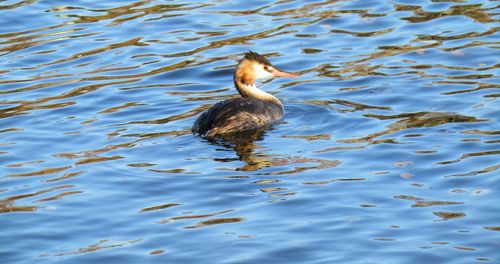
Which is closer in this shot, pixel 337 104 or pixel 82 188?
pixel 82 188

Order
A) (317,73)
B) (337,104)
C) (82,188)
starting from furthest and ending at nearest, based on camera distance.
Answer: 1. (317,73)
2. (337,104)
3. (82,188)

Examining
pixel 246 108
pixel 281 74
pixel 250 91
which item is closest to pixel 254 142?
pixel 246 108

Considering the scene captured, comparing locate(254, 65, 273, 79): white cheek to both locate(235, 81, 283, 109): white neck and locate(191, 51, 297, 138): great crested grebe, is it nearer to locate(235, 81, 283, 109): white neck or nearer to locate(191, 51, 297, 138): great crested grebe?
locate(191, 51, 297, 138): great crested grebe

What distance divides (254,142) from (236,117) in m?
0.48

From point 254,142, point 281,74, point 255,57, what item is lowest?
point 254,142

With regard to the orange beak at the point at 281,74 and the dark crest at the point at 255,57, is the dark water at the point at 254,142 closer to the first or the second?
the orange beak at the point at 281,74

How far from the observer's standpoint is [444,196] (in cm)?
1084

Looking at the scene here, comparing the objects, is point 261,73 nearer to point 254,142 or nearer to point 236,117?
point 236,117

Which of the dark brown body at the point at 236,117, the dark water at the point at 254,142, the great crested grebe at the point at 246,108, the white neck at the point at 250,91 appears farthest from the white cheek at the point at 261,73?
the dark brown body at the point at 236,117

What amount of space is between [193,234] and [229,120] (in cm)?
338

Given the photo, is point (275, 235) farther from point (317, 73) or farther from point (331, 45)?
point (331, 45)

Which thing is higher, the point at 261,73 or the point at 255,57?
the point at 255,57

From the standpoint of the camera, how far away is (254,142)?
13.2 m

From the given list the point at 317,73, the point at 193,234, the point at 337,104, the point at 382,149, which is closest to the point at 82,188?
the point at 193,234
